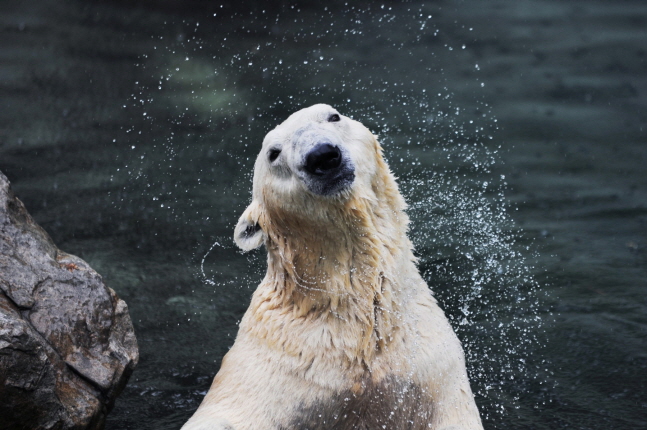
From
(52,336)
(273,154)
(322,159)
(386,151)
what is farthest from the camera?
(386,151)

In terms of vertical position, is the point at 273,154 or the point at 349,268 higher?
the point at 273,154

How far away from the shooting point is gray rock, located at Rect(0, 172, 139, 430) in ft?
10.7

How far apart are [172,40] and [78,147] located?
59.4 inches

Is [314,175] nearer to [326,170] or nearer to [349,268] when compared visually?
[326,170]

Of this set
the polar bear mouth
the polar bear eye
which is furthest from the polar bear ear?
the polar bear mouth

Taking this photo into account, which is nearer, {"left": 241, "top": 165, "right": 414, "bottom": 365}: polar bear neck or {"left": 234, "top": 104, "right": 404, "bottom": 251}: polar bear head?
{"left": 234, "top": 104, "right": 404, "bottom": 251}: polar bear head

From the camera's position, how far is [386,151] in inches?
270

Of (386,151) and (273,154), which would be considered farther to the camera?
(386,151)

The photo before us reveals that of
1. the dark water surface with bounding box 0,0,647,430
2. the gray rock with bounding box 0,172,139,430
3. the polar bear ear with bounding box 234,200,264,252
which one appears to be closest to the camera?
the gray rock with bounding box 0,172,139,430

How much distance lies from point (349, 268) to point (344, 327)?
0.28 m

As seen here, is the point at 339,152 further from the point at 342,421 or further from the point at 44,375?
the point at 44,375

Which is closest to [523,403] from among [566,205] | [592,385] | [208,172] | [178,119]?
[592,385]

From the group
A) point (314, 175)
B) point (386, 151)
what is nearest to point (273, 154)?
point (314, 175)

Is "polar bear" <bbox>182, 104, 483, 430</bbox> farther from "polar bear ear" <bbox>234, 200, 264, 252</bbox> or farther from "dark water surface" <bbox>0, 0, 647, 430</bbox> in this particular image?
"dark water surface" <bbox>0, 0, 647, 430</bbox>
